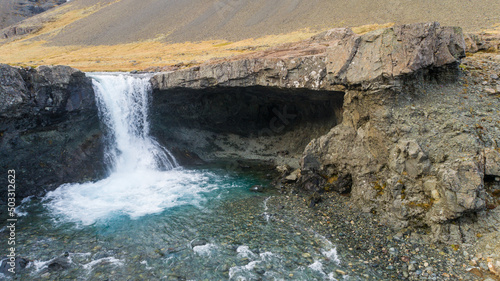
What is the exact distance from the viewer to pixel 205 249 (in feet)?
37.5

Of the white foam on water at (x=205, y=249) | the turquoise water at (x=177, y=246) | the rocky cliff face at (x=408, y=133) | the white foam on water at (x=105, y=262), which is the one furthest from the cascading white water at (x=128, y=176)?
the rocky cliff face at (x=408, y=133)

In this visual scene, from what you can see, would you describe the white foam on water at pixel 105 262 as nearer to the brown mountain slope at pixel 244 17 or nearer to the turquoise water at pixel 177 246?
the turquoise water at pixel 177 246

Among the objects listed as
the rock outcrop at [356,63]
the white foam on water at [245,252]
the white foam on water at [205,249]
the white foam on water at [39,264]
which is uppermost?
the rock outcrop at [356,63]

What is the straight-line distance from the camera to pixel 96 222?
557 inches

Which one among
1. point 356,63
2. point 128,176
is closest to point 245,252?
point 356,63

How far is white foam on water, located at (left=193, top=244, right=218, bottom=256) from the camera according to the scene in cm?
1118

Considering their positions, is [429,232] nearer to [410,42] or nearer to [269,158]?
[410,42]

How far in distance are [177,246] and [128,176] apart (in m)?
11.1

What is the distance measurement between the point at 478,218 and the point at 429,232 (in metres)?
1.67

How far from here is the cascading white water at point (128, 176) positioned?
52.0 ft

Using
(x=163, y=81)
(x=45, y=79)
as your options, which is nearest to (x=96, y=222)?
(x=45, y=79)

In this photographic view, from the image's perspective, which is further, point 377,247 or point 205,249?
point 205,249

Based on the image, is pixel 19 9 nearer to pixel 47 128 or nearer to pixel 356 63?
pixel 47 128

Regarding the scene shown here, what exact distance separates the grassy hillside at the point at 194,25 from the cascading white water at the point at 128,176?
80.4ft
